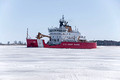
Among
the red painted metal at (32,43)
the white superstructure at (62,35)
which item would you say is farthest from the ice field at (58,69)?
the white superstructure at (62,35)

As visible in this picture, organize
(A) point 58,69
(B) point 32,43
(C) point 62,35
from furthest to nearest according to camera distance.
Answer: (C) point 62,35, (B) point 32,43, (A) point 58,69

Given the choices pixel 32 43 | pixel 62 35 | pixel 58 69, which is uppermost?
pixel 62 35

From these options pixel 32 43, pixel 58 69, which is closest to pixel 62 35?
pixel 32 43

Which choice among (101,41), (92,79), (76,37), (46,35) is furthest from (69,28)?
(101,41)

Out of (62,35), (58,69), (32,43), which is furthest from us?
(62,35)

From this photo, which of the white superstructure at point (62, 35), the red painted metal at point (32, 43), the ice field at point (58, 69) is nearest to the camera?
the ice field at point (58, 69)

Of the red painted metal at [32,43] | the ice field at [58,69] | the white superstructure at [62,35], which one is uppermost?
the white superstructure at [62,35]

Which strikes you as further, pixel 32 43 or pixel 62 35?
pixel 62 35

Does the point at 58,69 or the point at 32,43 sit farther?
the point at 32,43

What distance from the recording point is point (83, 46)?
40.5 meters

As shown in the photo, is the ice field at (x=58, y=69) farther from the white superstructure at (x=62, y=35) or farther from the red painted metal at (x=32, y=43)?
the white superstructure at (x=62, y=35)

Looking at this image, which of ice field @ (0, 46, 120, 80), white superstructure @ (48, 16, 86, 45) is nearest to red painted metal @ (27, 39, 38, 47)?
white superstructure @ (48, 16, 86, 45)

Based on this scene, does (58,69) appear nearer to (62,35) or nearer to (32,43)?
(32,43)

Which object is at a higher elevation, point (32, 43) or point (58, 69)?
point (32, 43)
